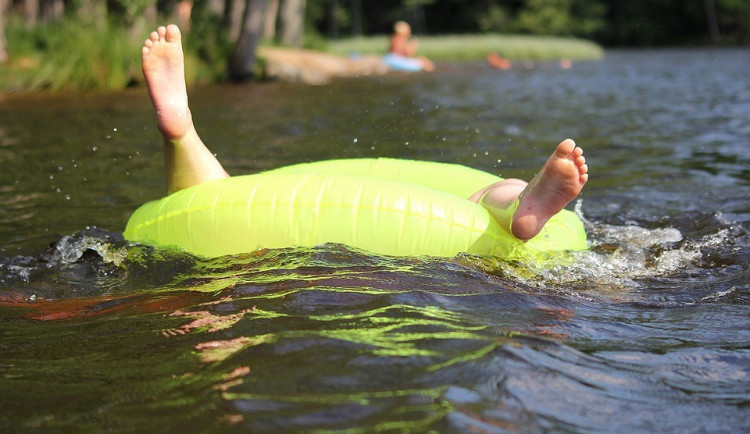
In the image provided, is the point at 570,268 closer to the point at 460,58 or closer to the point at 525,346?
the point at 525,346

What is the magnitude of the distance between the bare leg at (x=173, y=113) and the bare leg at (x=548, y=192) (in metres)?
1.38

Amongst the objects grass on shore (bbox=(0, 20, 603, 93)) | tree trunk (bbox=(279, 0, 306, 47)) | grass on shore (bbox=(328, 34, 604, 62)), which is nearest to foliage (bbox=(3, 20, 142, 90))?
grass on shore (bbox=(0, 20, 603, 93))

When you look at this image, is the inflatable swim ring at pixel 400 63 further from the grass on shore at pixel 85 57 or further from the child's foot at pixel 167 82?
the child's foot at pixel 167 82

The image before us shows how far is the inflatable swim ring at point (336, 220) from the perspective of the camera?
11.6 feet

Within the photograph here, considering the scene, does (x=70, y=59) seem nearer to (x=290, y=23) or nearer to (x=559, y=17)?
(x=290, y=23)

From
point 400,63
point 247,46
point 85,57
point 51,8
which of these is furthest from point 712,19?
point 85,57

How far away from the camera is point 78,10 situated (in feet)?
52.7

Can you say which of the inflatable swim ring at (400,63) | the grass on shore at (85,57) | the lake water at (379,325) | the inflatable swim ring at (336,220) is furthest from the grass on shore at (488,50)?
the inflatable swim ring at (336,220)

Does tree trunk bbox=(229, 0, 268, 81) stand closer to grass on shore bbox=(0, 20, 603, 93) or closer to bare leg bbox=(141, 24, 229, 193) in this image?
grass on shore bbox=(0, 20, 603, 93)

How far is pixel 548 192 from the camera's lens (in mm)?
3338

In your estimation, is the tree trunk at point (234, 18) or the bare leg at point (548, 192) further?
the tree trunk at point (234, 18)

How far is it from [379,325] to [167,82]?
5.98 feet

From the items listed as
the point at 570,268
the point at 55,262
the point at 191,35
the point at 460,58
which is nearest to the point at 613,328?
the point at 570,268

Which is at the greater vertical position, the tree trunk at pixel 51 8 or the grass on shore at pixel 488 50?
the tree trunk at pixel 51 8
